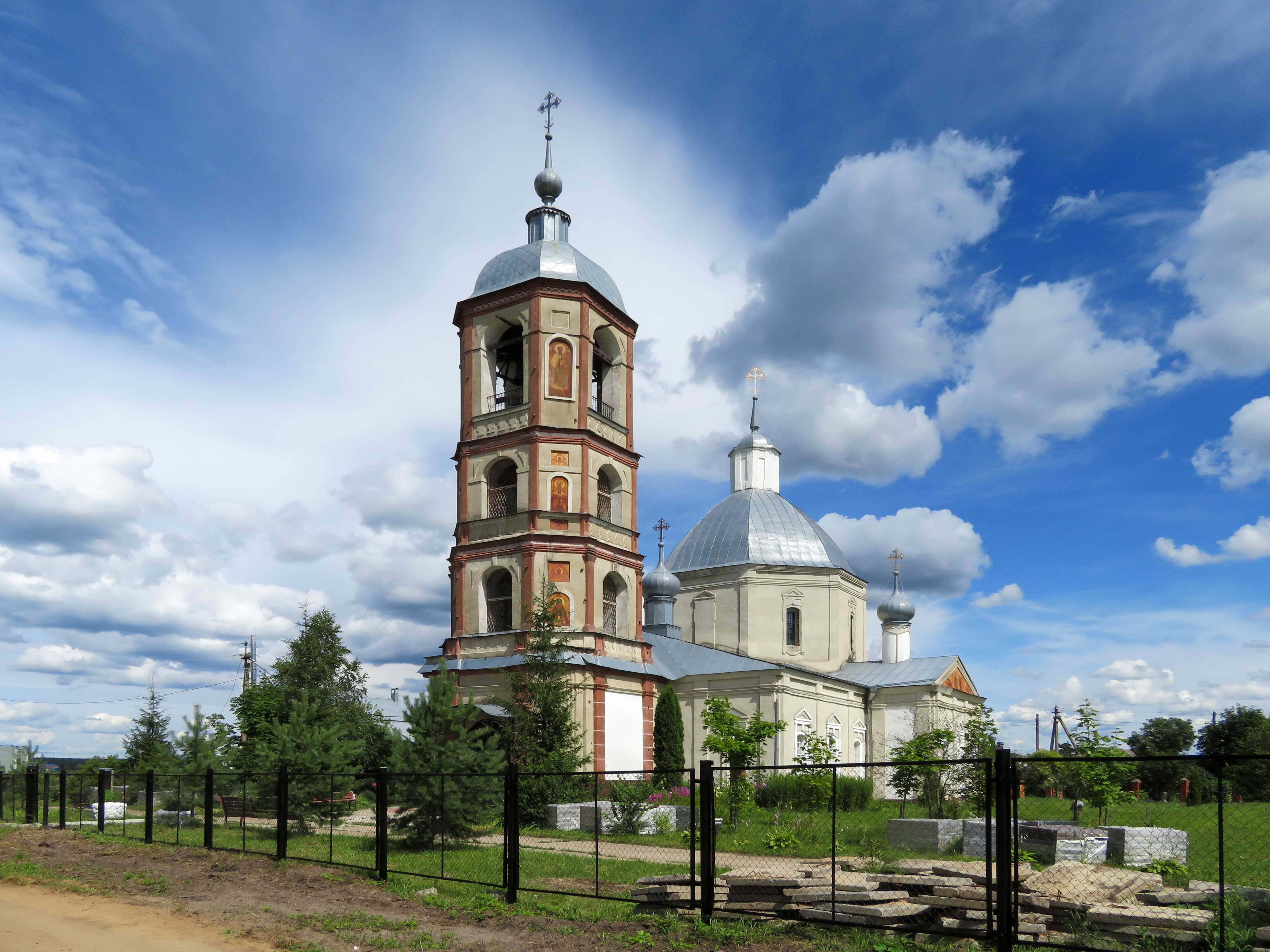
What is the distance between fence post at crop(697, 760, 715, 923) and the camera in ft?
34.5

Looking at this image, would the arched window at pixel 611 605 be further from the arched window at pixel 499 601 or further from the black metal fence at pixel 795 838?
the black metal fence at pixel 795 838

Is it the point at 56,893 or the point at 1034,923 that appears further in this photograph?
the point at 56,893

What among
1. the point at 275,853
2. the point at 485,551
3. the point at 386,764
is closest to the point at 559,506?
the point at 485,551

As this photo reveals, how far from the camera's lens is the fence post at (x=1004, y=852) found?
8.61m

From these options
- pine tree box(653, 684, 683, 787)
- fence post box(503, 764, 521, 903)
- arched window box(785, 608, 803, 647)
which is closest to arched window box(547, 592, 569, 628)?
pine tree box(653, 684, 683, 787)

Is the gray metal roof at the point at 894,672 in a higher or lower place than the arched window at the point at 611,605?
lower

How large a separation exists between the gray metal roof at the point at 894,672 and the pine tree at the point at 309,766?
935 inches

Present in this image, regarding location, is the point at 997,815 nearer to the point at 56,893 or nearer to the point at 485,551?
the point at 56,893

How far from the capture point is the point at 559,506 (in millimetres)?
29422

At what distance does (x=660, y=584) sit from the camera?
131 ft

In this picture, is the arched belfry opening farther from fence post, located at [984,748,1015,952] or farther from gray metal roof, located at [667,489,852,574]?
fence post, located at [984,748,1015,952]

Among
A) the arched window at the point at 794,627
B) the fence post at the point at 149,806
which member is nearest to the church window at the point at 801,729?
the arched window at the point at 794,627

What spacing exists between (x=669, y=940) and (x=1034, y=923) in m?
3.68

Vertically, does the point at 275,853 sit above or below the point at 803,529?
below
